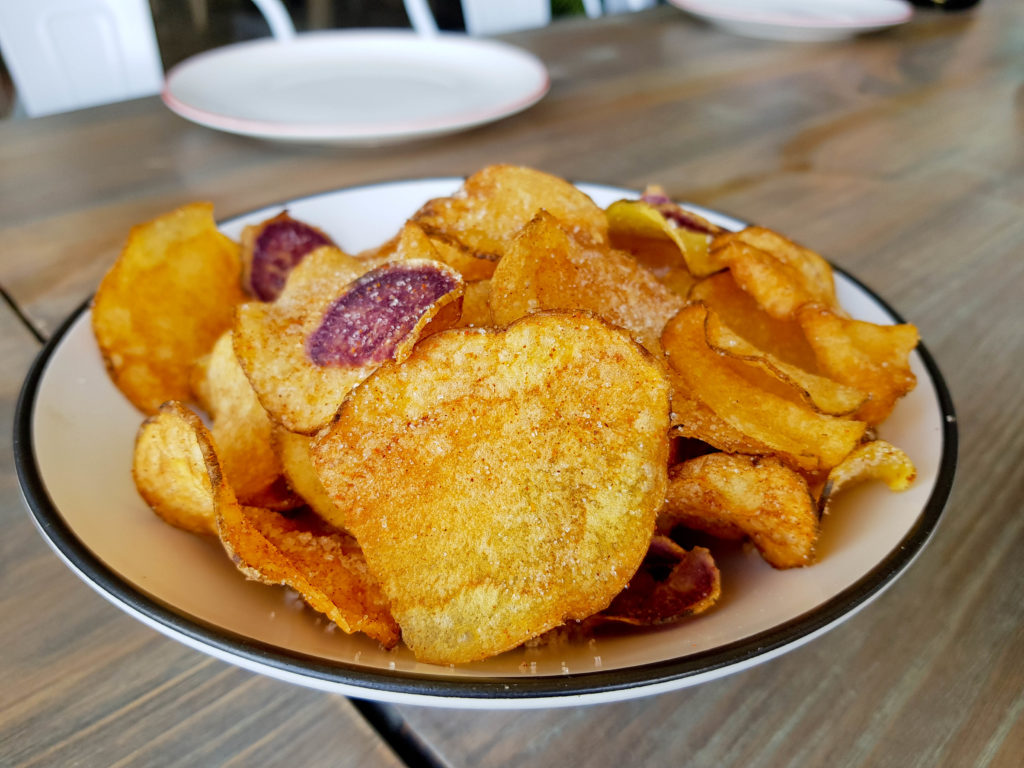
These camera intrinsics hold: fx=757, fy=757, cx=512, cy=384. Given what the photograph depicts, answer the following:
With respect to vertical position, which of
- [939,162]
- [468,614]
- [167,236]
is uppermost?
[167,236]

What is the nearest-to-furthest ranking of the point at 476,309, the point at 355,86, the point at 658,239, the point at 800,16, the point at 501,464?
1. the point at 501,464
2. the point at 476,309
3. the point at 658,239
4. the point at 355,86
5. the point at 800,16

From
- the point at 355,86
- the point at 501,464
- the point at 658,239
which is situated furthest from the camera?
the point at 355,86

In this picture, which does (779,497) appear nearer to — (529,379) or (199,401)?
(529,379)

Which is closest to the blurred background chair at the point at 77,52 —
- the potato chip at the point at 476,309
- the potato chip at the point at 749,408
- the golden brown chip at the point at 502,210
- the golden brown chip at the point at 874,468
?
the golden brown chip at the point at 502,210

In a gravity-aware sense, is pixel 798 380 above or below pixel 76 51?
below

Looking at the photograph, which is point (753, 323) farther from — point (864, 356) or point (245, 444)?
point (245, 444)

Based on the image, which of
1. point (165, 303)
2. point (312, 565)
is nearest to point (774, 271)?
point (312, 565)

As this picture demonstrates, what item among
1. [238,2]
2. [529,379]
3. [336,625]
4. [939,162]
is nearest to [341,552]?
[336,625]
